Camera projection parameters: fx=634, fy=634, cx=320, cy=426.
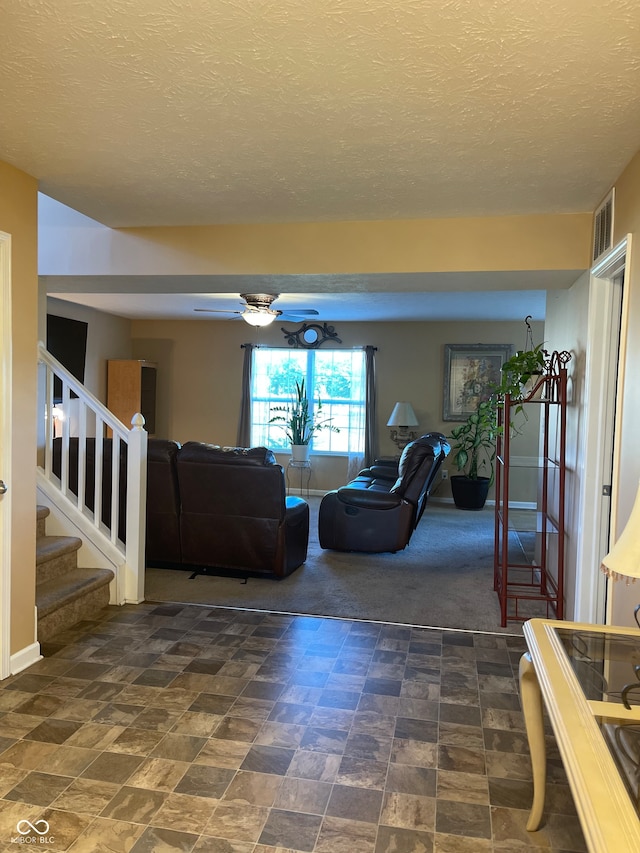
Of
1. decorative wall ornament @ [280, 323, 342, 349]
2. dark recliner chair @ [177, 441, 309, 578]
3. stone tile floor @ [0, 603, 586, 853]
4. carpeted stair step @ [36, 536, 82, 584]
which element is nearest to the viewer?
stone tile floor @ [0, 603, 586, 853]

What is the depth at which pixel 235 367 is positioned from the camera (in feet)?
29.5

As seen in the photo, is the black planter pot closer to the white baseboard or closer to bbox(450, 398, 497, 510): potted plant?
bbox(450, 398, 497, 510): potted plant

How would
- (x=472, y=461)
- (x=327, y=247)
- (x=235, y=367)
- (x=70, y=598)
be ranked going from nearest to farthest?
1. (x=70, y=598)
2. (x=327, y=247)
3. (x=472, y=461)
4. (x=235, y=367)

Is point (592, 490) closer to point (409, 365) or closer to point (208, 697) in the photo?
point (208, 697)

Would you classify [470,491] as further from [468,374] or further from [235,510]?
[235,510]

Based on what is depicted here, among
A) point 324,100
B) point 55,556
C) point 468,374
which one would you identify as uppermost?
point 324,100

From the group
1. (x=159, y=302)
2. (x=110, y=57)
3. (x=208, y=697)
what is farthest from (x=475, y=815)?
(x=159, y=302)

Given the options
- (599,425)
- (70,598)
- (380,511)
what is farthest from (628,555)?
(380,511)

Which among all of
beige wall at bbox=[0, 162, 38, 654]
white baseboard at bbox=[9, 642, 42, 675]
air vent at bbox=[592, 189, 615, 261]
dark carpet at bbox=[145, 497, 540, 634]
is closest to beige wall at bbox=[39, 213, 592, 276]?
air vent at bbox=[592, 189, 615, 261]

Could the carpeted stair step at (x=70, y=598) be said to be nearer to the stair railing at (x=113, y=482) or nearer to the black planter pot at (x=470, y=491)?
the stair railing at (x=113, y=482)

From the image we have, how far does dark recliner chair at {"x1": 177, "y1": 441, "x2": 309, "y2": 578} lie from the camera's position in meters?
4.54

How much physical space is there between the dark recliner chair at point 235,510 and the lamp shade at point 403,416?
369 cm

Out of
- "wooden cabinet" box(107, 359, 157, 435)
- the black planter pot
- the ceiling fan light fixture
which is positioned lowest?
the black planter pot

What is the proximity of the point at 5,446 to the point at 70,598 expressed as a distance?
109cm
